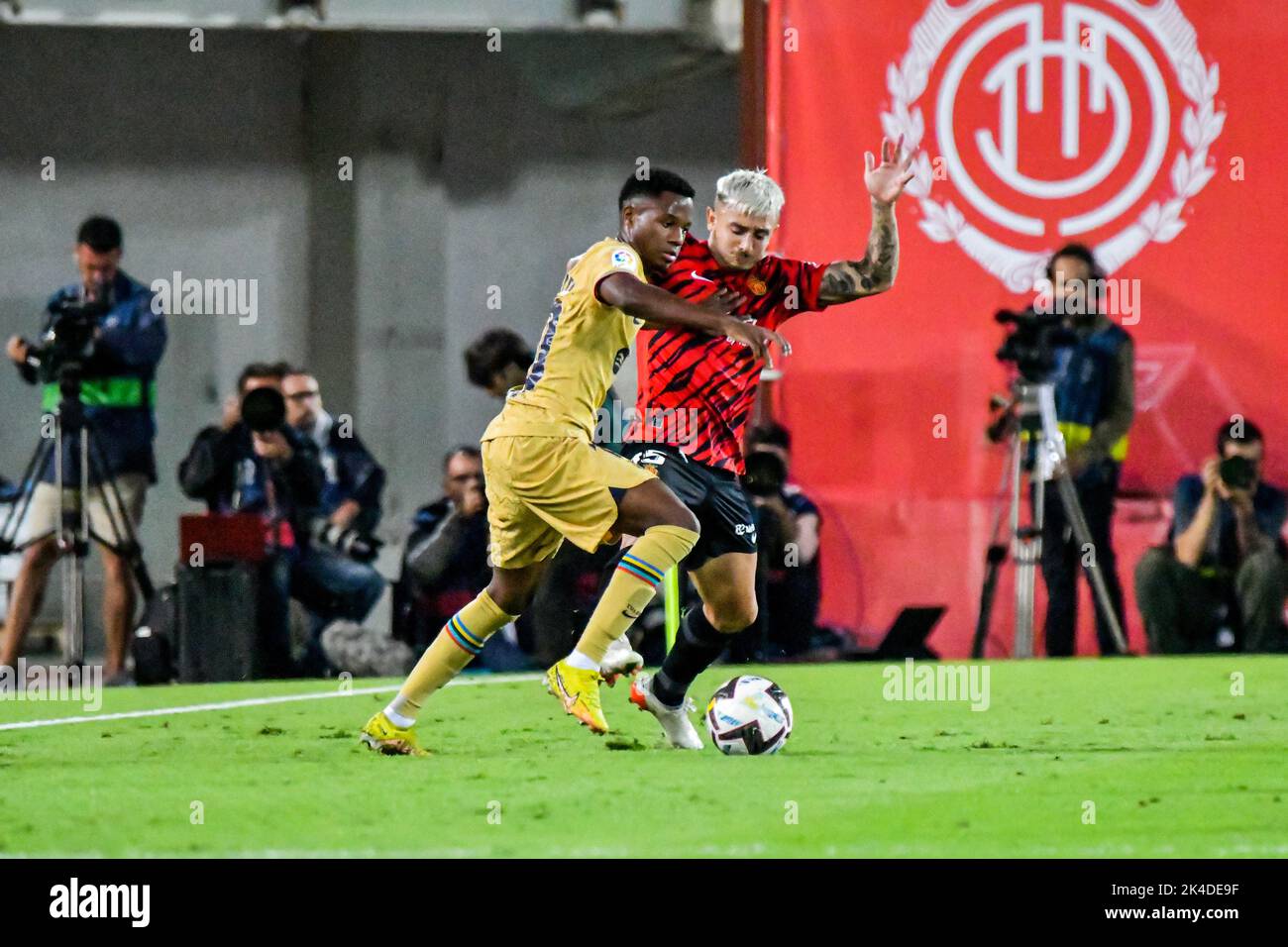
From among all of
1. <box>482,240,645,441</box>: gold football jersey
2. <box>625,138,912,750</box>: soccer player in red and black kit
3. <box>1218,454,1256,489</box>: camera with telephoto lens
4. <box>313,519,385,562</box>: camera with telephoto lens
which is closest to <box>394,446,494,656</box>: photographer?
<box>313,519,385,562</box>: camera with telephoto lens

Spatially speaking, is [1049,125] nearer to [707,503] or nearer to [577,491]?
[707,503]

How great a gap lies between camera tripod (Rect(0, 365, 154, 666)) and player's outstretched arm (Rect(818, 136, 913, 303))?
405cm

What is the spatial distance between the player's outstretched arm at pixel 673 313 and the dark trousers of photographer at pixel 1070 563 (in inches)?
181

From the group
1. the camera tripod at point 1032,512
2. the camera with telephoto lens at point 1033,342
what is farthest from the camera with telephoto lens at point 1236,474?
the camera with telephoto lens at point 1033,342

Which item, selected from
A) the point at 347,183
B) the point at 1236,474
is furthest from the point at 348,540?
the point at 1236,474

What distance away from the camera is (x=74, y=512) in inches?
385

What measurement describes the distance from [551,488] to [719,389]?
914 millimetres

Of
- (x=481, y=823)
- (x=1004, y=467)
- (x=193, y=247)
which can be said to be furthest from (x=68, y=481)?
(x=481, y=823)

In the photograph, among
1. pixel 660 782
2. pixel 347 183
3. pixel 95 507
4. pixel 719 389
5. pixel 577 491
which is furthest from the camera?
pixel 347 183

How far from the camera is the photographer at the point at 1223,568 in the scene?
1021cm

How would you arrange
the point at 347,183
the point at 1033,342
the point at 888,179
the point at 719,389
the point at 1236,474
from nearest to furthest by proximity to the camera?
the point at 888,179 → the point at 719,389 → the point at 1033,342 → the point at 1236,474 → the point at 347,183

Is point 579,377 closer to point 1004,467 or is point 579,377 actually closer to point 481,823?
point 481,823

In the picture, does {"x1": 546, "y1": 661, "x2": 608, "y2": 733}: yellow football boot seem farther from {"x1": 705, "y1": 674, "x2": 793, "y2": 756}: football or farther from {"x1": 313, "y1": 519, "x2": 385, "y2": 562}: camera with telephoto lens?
{"x1": 313, "y1": 519, "x2": 385, "y2": 562}: camera with telephoto lens

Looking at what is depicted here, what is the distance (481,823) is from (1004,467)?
549cm
